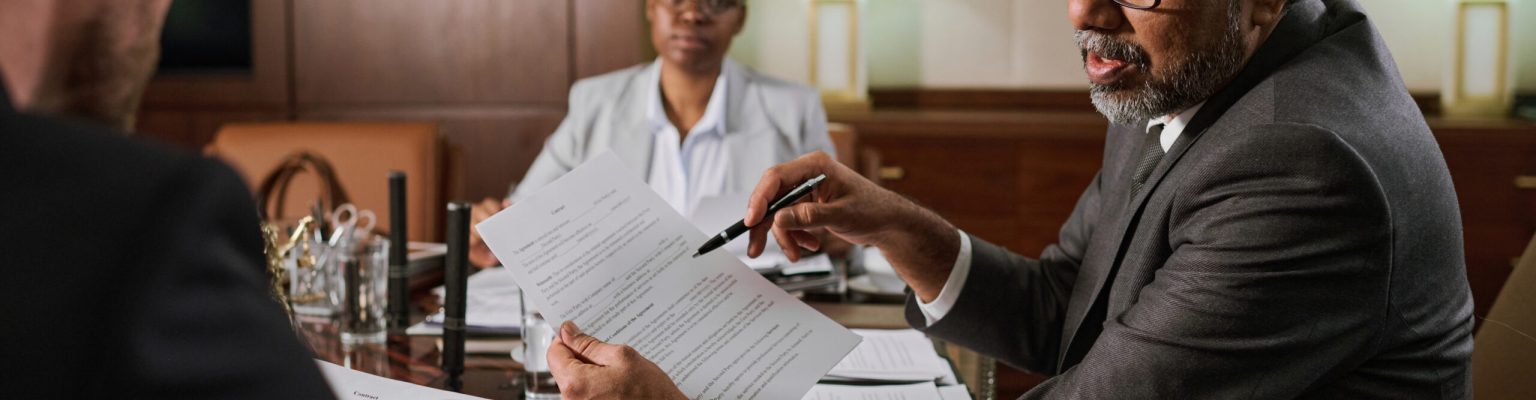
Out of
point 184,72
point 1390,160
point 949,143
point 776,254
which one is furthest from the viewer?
point 184,72

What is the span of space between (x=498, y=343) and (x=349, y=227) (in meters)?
0.36

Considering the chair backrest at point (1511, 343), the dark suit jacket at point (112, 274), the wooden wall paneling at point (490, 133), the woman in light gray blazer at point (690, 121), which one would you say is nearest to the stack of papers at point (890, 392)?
the chair backrest at point (1511, 343)

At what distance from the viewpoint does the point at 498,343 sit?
1.53m

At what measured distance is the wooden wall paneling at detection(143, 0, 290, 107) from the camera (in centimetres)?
402

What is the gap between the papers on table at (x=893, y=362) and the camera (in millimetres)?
1381

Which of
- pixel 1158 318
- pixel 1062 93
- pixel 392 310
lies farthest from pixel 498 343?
pixel 1062 93

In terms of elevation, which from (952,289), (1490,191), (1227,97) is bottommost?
(1490,191)

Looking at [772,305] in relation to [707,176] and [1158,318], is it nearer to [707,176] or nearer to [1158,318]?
[1158,318]

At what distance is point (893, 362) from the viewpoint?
4.77 feet

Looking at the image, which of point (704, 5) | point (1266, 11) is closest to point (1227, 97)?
point (1266, 11)

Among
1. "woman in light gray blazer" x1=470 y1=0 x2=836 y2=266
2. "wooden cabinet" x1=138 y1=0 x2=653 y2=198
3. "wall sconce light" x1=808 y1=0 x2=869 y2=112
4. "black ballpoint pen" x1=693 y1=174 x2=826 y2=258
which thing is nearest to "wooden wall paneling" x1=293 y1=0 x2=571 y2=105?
"wooden cabinet" x1=138 y1=0 x2=653 y2=198

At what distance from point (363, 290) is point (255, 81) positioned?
279 cm

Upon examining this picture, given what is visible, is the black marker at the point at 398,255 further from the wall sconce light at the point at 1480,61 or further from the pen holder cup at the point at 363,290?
the wall sconce light at the point at 1480,61

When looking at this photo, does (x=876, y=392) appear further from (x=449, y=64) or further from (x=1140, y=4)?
(x=449, y=64)
